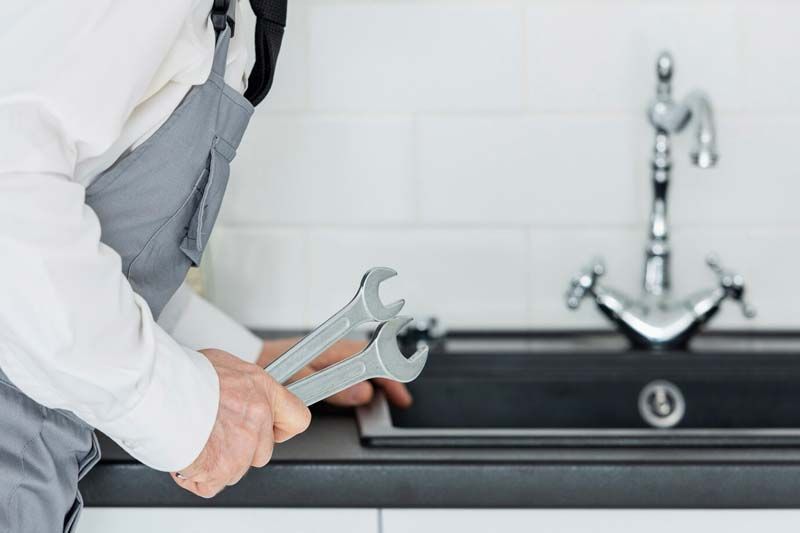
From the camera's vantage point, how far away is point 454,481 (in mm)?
972

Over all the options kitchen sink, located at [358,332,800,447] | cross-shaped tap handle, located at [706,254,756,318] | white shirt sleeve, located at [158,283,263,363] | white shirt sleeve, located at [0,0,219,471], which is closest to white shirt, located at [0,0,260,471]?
white shirt sleeve, located at [0,0,219,471]

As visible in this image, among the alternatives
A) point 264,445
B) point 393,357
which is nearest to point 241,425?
point 264,445

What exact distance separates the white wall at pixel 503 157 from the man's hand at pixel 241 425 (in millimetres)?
641

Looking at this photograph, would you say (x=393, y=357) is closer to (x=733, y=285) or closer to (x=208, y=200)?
(x=208, y=200)

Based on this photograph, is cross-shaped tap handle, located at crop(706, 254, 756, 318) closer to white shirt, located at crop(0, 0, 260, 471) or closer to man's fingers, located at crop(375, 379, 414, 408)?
man's fingers, located at crop(375, 379, 414, 408)

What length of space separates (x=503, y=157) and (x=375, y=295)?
24.6 inches

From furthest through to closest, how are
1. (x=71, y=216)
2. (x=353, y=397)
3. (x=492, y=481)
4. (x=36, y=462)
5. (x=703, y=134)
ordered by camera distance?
(x=703, y=134) → (x=353, y=397) → (x=492, y=481) → (x=36, y=462) → (x=71, y=216)

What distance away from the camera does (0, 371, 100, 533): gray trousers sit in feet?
2.77

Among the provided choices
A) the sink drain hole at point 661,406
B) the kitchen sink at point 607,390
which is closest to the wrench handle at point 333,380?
the kitchen sink at point 607,390

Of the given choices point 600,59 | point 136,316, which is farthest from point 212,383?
point 600,59

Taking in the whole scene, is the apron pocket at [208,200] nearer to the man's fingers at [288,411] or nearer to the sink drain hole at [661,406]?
the man's fingers at [288,411]

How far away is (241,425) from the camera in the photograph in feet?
2.83

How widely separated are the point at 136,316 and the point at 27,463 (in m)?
0.16

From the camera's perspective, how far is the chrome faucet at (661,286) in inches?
54.5
